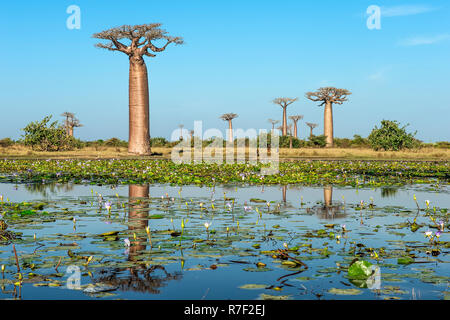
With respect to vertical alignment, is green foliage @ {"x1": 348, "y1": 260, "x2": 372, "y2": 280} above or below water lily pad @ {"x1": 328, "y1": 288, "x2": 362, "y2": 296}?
above

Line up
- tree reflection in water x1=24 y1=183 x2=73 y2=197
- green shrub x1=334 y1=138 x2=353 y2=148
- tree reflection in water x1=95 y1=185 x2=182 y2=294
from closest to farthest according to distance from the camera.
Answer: tree reflection in water x1=95 y1=185 x2=182 y2=294 → tree reflection in water x1=24 y1=183 x2=73 y2=197 → green shrub x1=334 y1=138 x2=353 y2=148

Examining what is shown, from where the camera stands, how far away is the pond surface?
342 centimetres

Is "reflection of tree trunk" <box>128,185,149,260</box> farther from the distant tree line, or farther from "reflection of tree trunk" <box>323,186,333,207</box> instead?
the distant tree line

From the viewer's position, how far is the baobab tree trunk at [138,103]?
27.6m

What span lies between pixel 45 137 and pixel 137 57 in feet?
30.4

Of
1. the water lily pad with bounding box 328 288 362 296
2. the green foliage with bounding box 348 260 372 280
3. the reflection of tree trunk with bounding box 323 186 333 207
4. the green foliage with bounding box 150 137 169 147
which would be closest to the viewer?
the water lily pad with bounding box 328 288 362 296

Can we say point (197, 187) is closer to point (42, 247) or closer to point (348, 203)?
point (348, 203)

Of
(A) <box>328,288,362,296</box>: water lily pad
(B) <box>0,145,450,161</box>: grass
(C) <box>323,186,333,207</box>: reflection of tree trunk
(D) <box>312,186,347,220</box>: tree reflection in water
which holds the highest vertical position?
(B) <box>0,145,450,161</box>: grass

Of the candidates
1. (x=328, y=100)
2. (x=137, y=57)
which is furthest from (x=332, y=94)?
(x=137, y=57)

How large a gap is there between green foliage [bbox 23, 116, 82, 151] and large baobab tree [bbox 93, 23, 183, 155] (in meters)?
7.01

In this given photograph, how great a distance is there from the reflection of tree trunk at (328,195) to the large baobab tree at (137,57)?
1827 cm

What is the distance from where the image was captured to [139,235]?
17.3 feet

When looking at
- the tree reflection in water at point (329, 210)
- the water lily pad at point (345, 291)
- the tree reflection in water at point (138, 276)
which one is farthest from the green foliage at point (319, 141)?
the water lily pad at point (345, 291)

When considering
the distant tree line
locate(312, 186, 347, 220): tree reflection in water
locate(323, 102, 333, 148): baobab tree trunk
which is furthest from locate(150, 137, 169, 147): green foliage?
locate(312, 186, 347, 220): tree reflection in water
